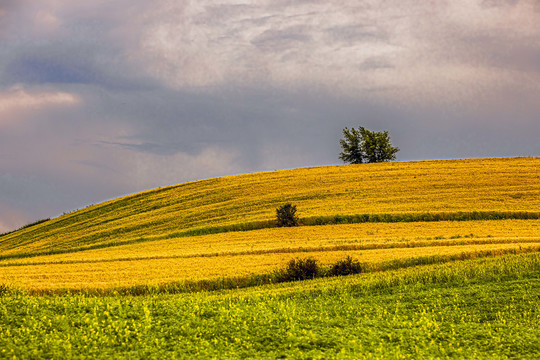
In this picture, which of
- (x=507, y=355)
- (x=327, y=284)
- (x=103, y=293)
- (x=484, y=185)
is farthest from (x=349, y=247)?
(x=484, y=185)

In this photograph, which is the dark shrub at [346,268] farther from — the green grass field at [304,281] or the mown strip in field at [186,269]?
the mown strip in field at [186,269]

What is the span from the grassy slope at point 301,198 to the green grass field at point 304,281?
316mm

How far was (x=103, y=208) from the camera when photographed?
218 feet

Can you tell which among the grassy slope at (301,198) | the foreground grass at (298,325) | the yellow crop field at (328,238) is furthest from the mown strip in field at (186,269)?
the grassy slope at (301,198)

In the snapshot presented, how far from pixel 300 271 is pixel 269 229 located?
18.0m

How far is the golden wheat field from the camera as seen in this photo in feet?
91.5

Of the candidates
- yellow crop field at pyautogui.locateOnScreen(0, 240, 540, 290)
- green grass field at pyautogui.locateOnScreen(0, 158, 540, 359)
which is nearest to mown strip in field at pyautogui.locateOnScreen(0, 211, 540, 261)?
green grass field at pyautogui.locateOnScreen(0, 158, 540, 359)

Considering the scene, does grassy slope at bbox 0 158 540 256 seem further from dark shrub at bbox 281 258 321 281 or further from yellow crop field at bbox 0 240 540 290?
dark shrub at bbox 281 258 321 281

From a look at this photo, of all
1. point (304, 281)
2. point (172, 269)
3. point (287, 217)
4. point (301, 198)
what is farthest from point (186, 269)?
point (301, 198)

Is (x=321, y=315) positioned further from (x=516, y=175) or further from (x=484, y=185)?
(x=516, y=175)

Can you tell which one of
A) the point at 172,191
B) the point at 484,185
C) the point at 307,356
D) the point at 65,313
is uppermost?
the point at 172,191

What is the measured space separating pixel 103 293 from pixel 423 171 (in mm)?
46465

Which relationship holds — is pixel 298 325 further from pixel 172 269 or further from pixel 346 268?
pixel 172 269

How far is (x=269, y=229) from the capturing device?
42188 mm
